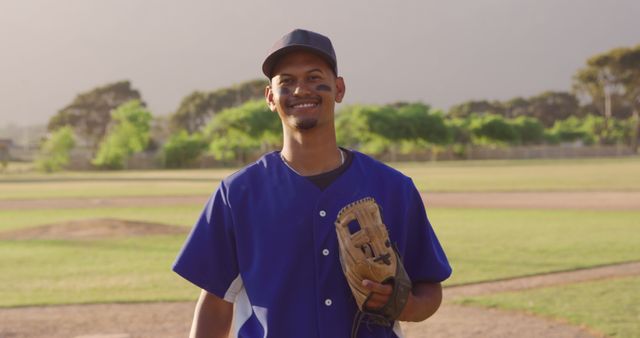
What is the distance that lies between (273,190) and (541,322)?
6.16 m

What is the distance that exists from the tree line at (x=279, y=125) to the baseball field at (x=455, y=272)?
226 feet

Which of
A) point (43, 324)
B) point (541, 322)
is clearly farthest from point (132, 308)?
point (541, 322)

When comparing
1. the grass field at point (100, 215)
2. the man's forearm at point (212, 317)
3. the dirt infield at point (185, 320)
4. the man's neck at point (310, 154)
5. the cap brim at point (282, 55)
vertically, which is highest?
the cap brim at point (282, 55)

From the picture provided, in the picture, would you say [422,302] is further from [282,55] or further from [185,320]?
[185,320]

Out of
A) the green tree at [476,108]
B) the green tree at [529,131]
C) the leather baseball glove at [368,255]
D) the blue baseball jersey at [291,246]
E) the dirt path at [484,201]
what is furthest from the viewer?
the green tree at [476,108]

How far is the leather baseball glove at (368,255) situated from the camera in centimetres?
249

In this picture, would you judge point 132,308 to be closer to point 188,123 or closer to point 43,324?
point 43,324

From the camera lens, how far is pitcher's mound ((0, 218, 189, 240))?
16.7 meters

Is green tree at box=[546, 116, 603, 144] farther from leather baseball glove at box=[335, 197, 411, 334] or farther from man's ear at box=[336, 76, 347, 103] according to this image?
leather baseball glove at box=[335, 197, 411, 334]

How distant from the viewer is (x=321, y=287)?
8.52 ft

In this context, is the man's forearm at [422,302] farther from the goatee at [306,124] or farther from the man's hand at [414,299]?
the goatee at [306,124]

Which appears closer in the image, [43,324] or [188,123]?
[43,324]

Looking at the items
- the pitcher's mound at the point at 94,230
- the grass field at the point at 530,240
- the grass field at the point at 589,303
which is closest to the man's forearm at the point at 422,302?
the grass field at the point at 589,303

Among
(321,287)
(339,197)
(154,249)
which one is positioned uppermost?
(339,197)
